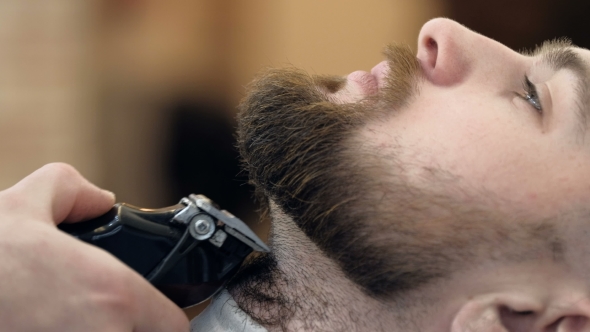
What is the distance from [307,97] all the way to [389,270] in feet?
0.97

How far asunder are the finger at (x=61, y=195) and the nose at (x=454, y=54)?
532mm

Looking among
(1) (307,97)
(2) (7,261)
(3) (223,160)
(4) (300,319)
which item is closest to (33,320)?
(2) (7,261)

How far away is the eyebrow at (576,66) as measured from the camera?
833 millimetres

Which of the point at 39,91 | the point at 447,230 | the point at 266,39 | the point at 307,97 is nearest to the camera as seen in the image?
the point at 447,230

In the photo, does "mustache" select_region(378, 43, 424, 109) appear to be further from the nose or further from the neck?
the neck

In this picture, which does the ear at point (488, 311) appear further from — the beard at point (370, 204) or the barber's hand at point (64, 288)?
the barber's hand at point (64, 288)

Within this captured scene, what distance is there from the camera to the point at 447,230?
792mm

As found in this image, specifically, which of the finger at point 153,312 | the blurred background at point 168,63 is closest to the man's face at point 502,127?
the finger at point 153,312

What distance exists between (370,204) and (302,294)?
0.17 meters

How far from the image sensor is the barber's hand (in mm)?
647

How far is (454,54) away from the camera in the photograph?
3.03 ft

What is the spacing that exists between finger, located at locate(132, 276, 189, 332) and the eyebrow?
61 cm

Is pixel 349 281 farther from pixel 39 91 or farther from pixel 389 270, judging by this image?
pixel 39 91

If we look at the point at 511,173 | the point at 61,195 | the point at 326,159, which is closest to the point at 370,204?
the point at 326,159
